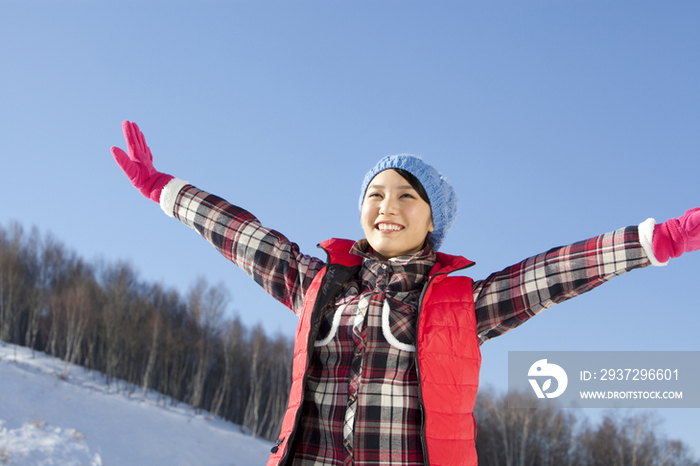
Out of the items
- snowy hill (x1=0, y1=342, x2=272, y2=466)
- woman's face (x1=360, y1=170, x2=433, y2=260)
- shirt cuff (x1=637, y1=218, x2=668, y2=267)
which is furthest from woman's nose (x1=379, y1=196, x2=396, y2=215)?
snowy hill (x1=0, y1=342, x2=272, y2=466)

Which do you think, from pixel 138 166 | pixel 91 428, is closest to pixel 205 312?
pixel 91 428

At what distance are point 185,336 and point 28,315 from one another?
9.09 m

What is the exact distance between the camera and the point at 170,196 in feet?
7.93

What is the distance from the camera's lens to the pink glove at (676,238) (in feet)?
5.51

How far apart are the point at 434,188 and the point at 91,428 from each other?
714 inches

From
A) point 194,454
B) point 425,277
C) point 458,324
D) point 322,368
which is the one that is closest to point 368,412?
point 322,368

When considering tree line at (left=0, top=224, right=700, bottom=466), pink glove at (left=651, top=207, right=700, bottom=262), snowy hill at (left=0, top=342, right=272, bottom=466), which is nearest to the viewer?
pink glove at (left=651, top=207, right=700, bottom=262)

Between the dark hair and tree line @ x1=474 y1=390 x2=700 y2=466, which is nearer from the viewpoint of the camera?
the dark hair

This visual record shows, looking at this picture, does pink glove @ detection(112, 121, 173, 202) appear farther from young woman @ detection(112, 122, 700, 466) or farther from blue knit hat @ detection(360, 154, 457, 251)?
blue knit hat @ detection(360, 154, 457, 251)

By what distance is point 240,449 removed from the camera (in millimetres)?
22312

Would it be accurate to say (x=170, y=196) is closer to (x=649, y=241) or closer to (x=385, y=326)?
(x=385, y=326)

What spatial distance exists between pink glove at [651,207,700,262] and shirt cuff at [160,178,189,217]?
1.97 meters

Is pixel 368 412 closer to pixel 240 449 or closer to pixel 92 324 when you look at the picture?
pixel 240 449

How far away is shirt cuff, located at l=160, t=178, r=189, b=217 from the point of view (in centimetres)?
241
